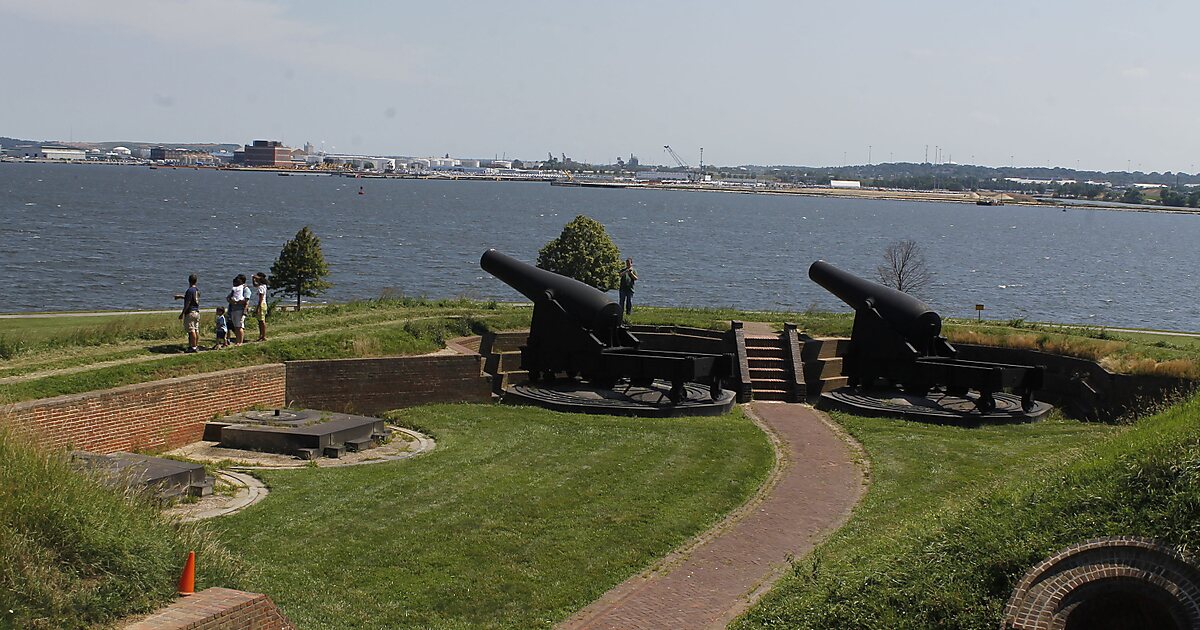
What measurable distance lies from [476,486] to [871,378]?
9.11 m

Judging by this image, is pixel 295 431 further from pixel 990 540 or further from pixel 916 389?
pixel 916 389

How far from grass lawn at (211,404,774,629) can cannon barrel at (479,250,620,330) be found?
289cm

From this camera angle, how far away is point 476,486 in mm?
14695

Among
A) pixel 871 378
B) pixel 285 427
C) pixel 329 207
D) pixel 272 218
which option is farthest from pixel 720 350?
pixel 329 207

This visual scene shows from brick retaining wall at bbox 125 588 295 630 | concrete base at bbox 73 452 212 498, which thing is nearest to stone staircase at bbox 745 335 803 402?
concrete base at bbox 73 452 212 498

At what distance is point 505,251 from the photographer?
278ft

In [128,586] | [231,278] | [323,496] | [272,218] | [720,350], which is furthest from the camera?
[272,218]

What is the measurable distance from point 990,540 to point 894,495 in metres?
5.01

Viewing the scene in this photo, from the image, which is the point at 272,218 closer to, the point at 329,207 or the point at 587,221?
the point at 329,207

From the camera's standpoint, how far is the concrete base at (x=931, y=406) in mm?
19750

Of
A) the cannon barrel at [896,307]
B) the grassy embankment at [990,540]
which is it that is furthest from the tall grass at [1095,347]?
the grassy embankment at [990,540]

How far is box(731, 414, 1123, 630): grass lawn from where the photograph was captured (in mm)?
9844

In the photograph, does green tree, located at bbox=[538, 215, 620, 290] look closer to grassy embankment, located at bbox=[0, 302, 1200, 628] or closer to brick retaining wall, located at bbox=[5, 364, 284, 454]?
grassy embankment, located at bbox=[0, 302, 1200, 628]

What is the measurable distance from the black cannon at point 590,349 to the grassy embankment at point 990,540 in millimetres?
8403
